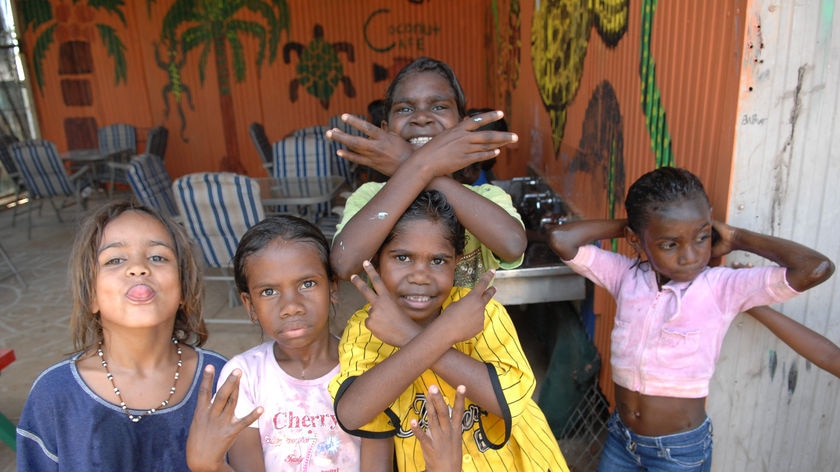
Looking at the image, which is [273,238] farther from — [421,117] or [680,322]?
[680,322]

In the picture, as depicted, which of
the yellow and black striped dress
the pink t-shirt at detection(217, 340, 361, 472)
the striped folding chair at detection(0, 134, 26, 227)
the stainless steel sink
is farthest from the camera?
the striped folding chair at detection(0, 134, 26, 227)

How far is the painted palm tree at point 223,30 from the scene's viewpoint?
7.88 meters

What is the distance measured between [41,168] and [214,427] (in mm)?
6430

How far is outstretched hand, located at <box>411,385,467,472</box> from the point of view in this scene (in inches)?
40.6

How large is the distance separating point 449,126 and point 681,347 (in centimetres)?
91

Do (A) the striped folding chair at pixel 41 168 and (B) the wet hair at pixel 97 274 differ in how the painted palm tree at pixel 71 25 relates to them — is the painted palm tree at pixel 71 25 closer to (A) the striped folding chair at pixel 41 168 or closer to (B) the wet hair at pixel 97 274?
(A) the striped folding chair at pixel 41 168

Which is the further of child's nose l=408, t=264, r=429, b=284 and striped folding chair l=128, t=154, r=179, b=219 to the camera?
striped folding chair l=128, t=154, r=179, b=219

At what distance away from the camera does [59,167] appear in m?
6.23

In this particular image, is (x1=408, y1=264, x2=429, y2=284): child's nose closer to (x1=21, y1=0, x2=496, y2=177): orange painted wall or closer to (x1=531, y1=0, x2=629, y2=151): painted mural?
(x1=531, y1=0, x2=629, y2=151): painted mural

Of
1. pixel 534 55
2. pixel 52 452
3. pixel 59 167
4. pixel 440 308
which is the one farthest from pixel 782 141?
pixel 59 167

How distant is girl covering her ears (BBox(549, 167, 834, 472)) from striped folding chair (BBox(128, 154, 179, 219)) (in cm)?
350

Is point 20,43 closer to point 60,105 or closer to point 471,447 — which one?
point 60,105

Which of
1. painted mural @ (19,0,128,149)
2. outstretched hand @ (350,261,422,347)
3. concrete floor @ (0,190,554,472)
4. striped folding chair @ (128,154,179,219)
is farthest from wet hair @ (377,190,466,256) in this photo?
painted mural @ (19,0,128,149)

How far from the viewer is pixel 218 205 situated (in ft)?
12.4
